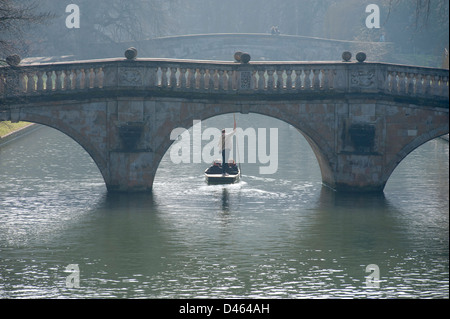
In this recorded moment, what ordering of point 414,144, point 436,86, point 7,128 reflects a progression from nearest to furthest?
point 436,86 → point 414,144 → point 7,128

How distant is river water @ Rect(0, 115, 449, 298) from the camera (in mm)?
21109

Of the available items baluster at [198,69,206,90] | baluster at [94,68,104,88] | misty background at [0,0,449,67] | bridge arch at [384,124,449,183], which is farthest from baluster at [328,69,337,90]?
misty background at [0,0,449,67]

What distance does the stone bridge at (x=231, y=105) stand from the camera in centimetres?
3081

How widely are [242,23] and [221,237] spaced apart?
85.4 metres

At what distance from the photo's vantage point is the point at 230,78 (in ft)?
103

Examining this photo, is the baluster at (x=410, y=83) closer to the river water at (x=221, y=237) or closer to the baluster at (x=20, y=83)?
the river water at (x=221, y=237)

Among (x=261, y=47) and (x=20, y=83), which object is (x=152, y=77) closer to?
(x=20, y=83)

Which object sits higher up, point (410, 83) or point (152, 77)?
point (152, 77)

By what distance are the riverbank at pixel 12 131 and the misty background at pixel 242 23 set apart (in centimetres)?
414

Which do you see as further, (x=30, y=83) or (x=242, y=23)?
(x=242, y=23)

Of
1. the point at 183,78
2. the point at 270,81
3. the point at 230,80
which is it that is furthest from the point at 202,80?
the point at 270,81

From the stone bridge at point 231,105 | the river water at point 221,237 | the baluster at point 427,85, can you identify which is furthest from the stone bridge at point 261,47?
the baluster at point 427,85

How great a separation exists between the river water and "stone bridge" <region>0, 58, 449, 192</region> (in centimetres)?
135

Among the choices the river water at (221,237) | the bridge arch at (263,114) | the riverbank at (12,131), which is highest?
the bridge arch at (263,114)
